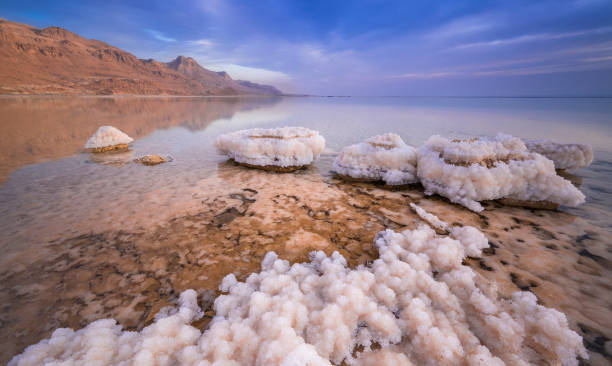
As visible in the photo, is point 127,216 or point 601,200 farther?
point 601,200

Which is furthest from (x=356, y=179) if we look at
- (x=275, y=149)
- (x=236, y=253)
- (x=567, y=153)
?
(x=567, y=153)

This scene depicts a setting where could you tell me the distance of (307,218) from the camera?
365 cm

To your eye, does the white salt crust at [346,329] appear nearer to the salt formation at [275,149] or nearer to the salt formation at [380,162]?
the salt formation at [380,162]

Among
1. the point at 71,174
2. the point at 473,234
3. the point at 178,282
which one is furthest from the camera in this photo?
the point at 71,174

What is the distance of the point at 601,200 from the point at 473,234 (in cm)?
398

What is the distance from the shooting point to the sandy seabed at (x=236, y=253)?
2.01 m

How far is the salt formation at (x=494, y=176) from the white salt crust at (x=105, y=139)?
1085 cm

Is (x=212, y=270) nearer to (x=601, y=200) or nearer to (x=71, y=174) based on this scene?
(x=71, y=174)

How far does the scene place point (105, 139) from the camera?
8.64 metres

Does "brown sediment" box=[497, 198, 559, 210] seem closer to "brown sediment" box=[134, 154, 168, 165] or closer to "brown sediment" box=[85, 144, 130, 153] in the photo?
"brown sediment" box=[134, 154, 168, 165]

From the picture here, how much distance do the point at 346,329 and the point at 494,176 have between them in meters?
4.15

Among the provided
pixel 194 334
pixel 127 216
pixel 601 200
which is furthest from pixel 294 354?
pixel 601 200

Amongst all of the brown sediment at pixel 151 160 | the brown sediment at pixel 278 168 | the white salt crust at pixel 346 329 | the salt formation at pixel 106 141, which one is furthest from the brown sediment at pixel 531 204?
the salt formation at pixel 106 141

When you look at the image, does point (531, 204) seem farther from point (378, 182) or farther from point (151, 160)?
point (151, 160)
